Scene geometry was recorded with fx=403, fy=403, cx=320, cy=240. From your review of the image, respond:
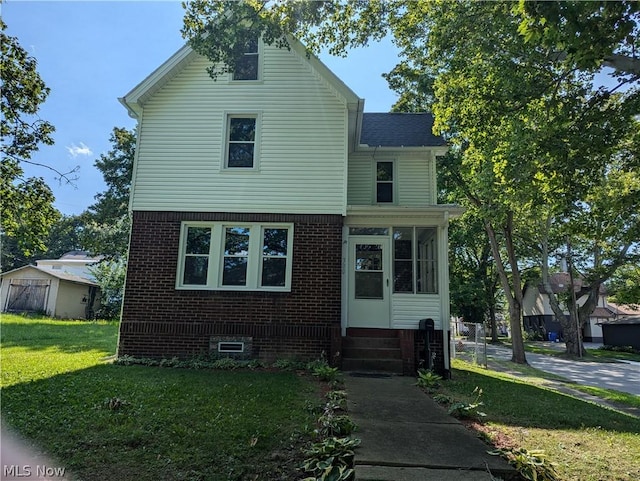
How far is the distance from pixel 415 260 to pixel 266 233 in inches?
149

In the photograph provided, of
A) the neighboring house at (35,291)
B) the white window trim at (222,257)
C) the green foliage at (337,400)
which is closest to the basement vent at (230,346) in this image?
the white window trim at (222,257)

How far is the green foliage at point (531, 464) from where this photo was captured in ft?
11.4

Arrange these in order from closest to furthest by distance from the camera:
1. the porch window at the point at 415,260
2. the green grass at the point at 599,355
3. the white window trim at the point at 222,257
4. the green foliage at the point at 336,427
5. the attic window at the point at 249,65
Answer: the green foliage at the point at 336,427 < the white window trim at the point at 222,257 < the porch window at the point at 415,260 < the attic window at the point at 249,65 < the green grass at the point at 599,355

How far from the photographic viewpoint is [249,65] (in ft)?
35.1

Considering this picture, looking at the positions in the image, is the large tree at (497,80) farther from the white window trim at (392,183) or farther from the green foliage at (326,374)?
the green foliage at (326,374)

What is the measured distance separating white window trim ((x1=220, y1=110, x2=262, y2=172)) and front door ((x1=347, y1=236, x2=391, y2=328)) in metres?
3.14

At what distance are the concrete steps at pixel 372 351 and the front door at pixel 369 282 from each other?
0.94ft

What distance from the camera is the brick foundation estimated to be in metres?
9.37

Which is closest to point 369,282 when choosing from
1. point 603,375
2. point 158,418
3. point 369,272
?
point 369,272

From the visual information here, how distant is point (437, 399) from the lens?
6.41 m

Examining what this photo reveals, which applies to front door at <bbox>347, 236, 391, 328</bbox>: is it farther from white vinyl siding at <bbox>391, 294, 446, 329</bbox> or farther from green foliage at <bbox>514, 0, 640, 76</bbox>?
green foliage at <bbox>514, 0, 640, 76</bbox>

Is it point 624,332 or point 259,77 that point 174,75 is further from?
point 624,332

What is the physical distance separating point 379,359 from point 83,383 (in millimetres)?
5821

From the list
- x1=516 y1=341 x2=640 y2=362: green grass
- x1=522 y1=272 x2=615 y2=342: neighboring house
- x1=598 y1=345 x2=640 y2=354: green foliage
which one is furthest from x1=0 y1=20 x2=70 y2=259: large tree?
x1=522 y1=272 x2=615 y2=342: neighboring house
